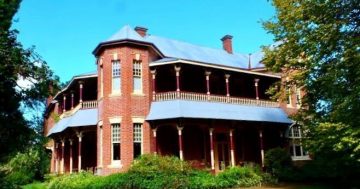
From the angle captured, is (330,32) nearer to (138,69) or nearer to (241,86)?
(138,69)

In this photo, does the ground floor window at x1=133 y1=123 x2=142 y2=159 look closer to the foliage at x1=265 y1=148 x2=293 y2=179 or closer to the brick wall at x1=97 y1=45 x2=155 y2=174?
the brick wall at x1=97 y1=45 x2=155 y2=174

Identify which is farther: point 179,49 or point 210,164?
point 179,49

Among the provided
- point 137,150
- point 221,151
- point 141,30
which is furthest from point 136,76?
point 221,151

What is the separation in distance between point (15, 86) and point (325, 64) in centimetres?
1348

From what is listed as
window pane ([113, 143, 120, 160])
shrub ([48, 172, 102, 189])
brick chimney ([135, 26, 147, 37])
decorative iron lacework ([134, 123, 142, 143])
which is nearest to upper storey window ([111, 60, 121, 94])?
decorative iron lacework ([134, 123, 142, 143])

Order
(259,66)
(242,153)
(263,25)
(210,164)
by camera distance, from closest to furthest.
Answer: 1. (263,25)
2. (210,164)
3. (242,153)
4. (259,66)

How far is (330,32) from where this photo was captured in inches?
730

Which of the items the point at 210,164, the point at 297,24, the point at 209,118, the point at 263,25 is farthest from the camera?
the point at 210,164

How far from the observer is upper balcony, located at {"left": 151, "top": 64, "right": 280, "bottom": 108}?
28141 millimetres

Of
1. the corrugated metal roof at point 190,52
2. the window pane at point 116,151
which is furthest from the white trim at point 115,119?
the corrugated metal roof at point 190,52

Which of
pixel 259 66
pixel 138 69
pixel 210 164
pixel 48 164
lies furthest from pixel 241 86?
pixel 48 164

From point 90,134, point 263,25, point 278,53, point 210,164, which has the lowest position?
point 210,164

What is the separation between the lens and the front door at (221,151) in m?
30.8

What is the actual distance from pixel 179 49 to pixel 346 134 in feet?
59.8
